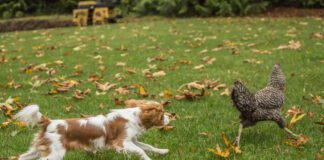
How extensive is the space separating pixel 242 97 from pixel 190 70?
4.43 m

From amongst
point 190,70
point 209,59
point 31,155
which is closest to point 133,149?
point 31,155

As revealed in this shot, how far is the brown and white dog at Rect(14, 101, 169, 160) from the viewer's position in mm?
→ 3975

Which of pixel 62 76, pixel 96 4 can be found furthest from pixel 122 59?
pixel 96 4

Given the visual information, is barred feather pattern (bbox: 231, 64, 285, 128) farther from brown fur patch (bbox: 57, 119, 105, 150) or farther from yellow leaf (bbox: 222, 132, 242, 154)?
brown fur patch (bbox: 57, 119, 105, 150)

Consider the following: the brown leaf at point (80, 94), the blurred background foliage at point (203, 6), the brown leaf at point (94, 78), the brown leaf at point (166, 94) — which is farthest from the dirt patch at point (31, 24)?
the brown leaf at point (166, 94)

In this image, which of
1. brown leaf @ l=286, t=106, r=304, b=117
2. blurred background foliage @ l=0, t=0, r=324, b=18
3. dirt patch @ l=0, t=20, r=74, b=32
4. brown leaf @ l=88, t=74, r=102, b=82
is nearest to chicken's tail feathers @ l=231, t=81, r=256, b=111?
brown leaf @ l=286, t=106, r=304, b=117

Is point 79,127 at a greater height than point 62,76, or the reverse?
point 79,127

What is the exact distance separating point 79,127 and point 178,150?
1.00m

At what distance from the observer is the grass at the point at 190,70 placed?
483cm

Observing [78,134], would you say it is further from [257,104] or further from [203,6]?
[203,6]

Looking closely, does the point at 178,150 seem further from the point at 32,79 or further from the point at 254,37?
the point at 254,37

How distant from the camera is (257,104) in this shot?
15.0 feet

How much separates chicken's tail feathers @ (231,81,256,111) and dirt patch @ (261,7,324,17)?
44.0 ft

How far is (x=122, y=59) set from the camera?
10609mm
